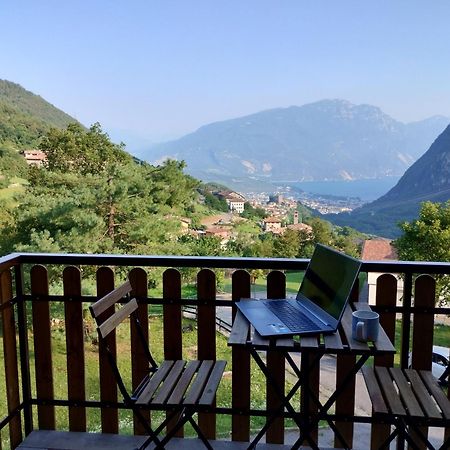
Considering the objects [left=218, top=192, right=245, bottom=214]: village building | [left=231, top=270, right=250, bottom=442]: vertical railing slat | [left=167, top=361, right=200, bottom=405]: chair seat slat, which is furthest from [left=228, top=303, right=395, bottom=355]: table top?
[left=218, top=192, right=245, bottom=214]: village building

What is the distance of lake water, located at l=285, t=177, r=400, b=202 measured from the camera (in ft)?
389

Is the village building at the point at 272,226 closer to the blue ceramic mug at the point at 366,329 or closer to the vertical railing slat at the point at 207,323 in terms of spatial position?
the vertical railing slat at the point at 207,323

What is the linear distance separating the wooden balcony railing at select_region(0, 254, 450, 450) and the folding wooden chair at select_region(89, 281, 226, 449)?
15 cm

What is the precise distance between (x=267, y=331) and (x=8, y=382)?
4.75 feet

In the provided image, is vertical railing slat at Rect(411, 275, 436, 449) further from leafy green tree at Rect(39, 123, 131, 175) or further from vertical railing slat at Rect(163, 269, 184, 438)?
leafy green tree at Rect(39, 123, 131, 175)

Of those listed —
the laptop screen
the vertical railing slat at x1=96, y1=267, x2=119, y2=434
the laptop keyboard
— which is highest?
the laptop screen

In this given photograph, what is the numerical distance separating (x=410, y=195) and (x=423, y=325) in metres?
62.2

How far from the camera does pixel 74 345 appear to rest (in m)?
2.38

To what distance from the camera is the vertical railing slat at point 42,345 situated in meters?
2.37

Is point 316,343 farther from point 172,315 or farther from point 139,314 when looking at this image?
point 139,314

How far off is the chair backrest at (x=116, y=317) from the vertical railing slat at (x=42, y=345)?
0.33 m

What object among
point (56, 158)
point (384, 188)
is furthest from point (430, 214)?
point (384, 188)

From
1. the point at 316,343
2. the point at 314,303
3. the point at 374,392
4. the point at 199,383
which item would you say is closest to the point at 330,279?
the point at 314,303

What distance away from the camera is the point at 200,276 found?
2250 mm
